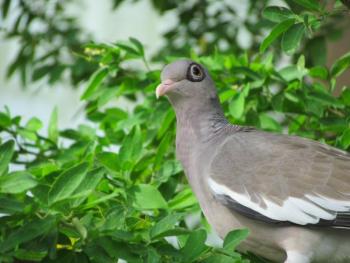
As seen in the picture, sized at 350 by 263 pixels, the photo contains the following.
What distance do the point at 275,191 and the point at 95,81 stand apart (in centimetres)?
118

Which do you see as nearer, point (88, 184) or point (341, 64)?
point (88, 184)

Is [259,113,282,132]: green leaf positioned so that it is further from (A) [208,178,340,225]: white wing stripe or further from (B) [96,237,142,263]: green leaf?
(B) [96,237,142,263]: green leaf

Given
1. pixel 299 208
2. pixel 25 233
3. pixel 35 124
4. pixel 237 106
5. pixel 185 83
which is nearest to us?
pixel 25 233

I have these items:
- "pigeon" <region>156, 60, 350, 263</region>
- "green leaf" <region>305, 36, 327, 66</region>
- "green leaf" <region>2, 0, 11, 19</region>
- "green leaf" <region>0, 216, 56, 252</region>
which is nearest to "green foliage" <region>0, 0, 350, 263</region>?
"green leaf" <region>0, 216, 56, 252</region>

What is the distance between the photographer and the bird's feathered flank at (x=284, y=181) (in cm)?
284

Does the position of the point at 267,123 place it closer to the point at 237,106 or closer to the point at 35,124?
the point at 237,106

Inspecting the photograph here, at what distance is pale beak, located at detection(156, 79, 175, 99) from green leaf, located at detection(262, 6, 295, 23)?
494 mm

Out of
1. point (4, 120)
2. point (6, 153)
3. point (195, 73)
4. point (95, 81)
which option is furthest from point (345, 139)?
point (4, 120)

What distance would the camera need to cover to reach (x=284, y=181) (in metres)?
2.92

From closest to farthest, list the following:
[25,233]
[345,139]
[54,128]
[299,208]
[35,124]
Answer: [25,233]
[299,208]
[345,139]
[35,124]
[54,128]

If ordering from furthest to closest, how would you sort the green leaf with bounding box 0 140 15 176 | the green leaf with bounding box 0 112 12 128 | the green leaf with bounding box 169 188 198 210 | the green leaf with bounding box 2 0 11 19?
the green leaf with bounding box 2 0 11 19 < the green leaf with bounding box 0 112 12 128 < the green leaf with bounding box 169 188 198 210 < the green leaf with bounding box 0 140 15 176

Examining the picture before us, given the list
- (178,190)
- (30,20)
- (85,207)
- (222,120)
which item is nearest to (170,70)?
(222,120)

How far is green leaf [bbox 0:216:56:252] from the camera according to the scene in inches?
89.5

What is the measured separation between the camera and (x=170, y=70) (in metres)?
3.26
